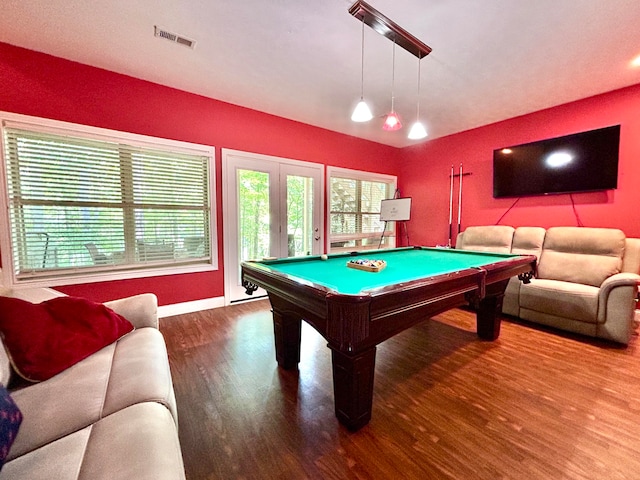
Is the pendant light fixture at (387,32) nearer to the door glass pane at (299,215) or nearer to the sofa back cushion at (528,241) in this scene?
the door glass pane at (299,215)

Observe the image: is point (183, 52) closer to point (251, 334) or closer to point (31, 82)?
point (31, 82)

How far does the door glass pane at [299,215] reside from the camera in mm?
4035

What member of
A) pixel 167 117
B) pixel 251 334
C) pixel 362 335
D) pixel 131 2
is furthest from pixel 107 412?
pixel 167 117

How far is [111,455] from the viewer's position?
0.76 metres

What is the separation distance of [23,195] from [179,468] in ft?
9.78

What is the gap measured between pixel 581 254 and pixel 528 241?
0.51 meters

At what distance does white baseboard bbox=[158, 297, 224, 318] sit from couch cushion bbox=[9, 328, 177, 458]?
1848 millimetres

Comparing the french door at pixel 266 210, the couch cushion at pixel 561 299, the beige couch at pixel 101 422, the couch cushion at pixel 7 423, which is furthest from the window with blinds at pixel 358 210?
the couch cushion at pixel 7 423

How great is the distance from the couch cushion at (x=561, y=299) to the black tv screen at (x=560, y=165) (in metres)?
1.32

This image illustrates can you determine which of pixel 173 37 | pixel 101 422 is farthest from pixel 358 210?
pixel 101 422

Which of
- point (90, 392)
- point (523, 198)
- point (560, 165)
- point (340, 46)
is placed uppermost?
point (340, 46)

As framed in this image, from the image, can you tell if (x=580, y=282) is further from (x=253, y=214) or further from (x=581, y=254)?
(x=253, y=214)

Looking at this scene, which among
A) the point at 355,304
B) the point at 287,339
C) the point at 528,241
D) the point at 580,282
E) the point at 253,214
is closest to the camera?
the point at 355,304

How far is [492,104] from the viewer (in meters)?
3.39
